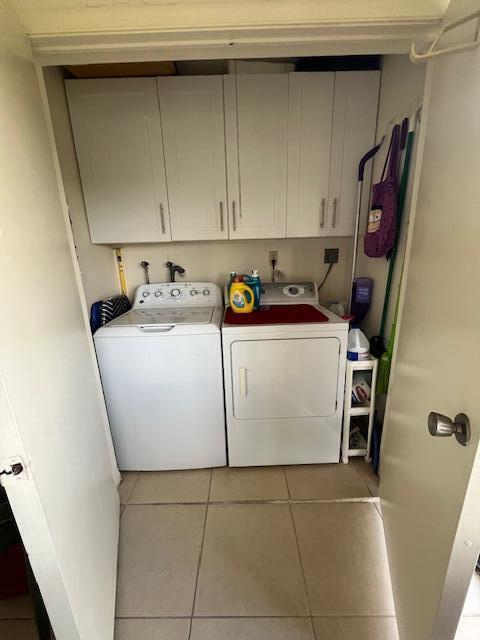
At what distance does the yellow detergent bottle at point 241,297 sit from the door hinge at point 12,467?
1265 mm

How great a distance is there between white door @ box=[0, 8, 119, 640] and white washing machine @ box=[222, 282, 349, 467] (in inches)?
31.1

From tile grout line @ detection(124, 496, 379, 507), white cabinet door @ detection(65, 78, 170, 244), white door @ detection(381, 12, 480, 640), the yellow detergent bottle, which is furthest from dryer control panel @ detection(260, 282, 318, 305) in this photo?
tile grout line @ detection(124, 496, 379, 507)

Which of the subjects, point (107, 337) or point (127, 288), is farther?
point (127, 288)

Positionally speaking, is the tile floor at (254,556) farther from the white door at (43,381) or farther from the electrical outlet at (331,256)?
the electrical outlet at (331,256)

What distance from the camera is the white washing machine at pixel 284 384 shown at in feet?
4.88

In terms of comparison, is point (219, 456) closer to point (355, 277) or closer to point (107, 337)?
point (107, 337)

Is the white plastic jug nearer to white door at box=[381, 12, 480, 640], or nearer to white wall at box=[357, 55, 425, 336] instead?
white wall at box=[357, 55, 425, 336]

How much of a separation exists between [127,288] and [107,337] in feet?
2.43

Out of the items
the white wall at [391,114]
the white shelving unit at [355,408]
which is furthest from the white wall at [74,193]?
the white wall at [391,114]

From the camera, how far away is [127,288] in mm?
2125

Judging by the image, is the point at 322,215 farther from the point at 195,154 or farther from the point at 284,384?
the point at 284,384

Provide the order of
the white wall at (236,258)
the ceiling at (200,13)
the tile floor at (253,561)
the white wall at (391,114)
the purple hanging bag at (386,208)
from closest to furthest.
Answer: the ceiling at (200,13), the tile floor at (253,561), the white wall at (391,114), the purple hanging bag at (386,208), the white wall at (236,258)

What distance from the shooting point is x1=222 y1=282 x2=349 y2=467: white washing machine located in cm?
149

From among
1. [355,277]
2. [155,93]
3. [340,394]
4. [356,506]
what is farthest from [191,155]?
[356,506]
